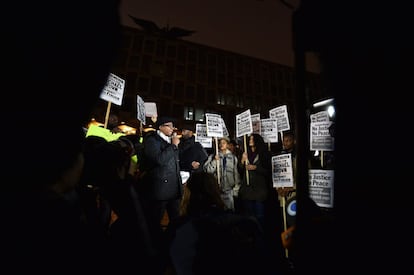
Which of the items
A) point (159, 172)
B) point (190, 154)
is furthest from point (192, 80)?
point (159, 172)

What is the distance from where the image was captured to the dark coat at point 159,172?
436 centimetres

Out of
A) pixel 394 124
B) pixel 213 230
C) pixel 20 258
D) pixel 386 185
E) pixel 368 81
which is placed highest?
pixel 368 81

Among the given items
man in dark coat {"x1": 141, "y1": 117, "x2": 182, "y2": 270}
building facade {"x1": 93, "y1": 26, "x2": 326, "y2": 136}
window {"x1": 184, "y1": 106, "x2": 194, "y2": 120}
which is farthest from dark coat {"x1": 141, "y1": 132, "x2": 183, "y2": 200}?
window {"x1": 184, "y1": 106, "x2": 194, "y2": 120}

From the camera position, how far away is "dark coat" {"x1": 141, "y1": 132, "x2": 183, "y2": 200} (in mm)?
4359

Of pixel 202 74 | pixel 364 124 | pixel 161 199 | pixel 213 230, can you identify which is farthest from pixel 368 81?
pixel 202 74

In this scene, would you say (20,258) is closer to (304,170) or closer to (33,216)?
(33,216)

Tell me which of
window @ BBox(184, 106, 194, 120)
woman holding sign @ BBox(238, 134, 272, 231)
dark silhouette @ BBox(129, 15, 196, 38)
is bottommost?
woman holding sign @ BBox(238, 134, 272, 231)

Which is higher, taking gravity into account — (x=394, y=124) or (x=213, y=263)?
(x=394, y=124)

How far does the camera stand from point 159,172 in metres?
4.41

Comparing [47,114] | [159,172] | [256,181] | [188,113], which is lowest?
[256,181]

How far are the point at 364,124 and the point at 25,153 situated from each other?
82 cm

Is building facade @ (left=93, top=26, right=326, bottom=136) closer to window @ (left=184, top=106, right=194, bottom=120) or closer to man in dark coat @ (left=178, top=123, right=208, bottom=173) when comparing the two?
window @ (left=184, top=106, right=194, bottom=120)

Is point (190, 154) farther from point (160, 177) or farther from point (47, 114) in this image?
point (47, 114)

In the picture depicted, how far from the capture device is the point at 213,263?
195 cm
